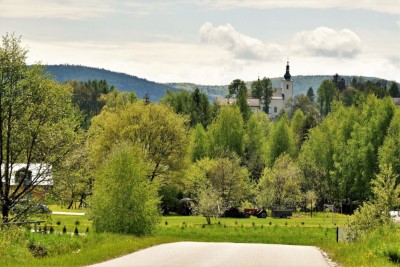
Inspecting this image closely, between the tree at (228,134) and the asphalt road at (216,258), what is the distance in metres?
79.2

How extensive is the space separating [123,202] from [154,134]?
134 ft

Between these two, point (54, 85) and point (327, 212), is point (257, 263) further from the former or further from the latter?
point (327, 212)

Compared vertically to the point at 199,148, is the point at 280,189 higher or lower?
lower

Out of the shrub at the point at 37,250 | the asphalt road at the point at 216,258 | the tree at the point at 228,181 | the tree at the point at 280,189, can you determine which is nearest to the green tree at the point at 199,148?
the tree at the point at 280,189

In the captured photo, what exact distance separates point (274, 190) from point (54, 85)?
49.3 m

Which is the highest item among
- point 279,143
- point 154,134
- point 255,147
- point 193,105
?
point 193,105

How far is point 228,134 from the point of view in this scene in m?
113

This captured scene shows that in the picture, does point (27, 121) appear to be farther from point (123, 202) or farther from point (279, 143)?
point (279, 143)

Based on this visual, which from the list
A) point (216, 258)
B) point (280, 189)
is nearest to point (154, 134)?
point (280, 189)

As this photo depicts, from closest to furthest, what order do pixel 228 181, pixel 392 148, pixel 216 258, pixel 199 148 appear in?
pixel 216 258 → pixel 392 148 → pixel 228 181 → pixel 199 148

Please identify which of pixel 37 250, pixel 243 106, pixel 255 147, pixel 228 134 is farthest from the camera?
pixel 243 106

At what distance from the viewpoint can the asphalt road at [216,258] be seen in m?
24.4

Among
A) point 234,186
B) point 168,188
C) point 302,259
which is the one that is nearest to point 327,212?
point 234,186

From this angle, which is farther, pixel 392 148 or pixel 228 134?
pixel 228 134
